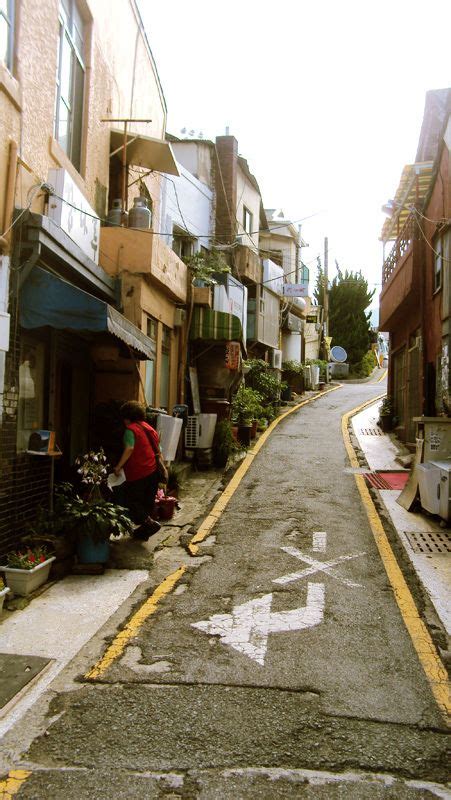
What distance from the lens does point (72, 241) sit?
745 centimetres

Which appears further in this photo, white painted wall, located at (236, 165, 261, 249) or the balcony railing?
white painted wall, located at (236, 165, 261, 249)

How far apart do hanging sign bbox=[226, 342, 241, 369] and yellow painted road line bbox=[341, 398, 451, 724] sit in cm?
553

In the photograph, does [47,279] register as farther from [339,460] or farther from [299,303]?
[299,303]

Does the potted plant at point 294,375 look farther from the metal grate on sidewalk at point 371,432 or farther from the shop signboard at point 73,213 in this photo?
the shop signboard at point 73,213

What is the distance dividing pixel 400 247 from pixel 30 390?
13.8m

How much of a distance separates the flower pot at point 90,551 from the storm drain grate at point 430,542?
146 inches

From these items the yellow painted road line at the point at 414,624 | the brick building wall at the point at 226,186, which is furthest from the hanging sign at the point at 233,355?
the brick building wall at the point at 226,186

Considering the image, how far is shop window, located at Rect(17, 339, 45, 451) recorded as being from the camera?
6.48 metres

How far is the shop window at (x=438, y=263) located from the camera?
13.3 meters

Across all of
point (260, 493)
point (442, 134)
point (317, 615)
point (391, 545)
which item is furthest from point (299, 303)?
point (317, 615)

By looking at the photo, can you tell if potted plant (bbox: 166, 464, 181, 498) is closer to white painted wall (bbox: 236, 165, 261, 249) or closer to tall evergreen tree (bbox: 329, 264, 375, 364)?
white painted wall (bbox: 236, 165, 261, 249)

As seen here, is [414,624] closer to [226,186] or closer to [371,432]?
[371,432]

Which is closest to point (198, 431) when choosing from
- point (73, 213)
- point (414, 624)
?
point (73, 213)

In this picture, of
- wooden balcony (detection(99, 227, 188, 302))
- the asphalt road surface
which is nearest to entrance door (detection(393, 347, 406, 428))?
wooden balcony (detection(99, 227, 188, 302))
